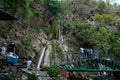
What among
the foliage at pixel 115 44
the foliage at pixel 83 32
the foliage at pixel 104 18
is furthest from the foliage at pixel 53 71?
the foliage at pixel 104 18

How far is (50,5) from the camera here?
22.7m

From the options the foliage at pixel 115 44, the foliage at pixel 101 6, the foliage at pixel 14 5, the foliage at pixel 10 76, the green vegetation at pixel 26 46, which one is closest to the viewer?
the foliage at pixel 10 76

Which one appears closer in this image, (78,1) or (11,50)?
(11,50)

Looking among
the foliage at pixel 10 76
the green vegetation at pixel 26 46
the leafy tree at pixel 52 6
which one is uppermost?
the leafy tree at pixel 52 6

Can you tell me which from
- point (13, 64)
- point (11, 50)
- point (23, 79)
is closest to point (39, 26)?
point (11, 50)

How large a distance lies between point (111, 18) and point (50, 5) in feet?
21.1

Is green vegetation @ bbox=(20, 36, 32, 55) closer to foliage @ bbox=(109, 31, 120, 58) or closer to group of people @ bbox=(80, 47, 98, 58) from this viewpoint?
group of people @ bbox=(80, 47, 98, 58)

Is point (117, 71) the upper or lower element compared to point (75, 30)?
lower

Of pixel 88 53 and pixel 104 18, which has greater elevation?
pixel 104 18

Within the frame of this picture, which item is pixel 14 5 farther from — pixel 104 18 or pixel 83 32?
pixel 104 18

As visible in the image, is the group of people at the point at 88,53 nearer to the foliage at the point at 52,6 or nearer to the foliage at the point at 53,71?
the foliage at the point at 52,6

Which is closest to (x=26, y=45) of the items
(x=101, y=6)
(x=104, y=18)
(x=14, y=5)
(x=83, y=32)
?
(x=14, y=5)

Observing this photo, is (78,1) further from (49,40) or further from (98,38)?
(49,40)

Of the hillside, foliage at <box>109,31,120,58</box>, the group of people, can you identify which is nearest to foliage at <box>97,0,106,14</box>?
the hillside
